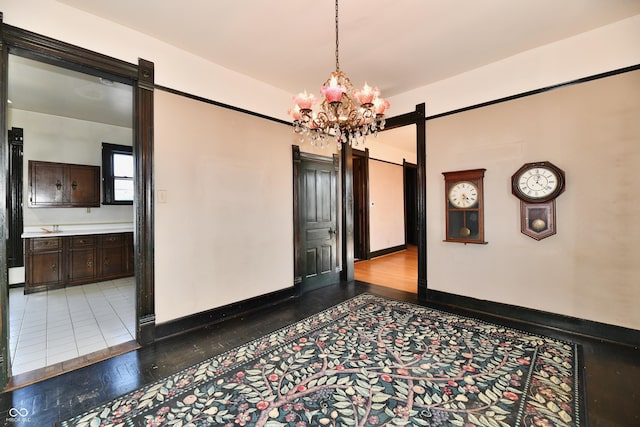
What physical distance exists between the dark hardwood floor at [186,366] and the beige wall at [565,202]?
42 centimetres

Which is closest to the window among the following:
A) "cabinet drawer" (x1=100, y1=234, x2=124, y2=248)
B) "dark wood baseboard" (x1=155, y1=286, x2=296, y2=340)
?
"cabinet drawer" (x1=100, y1=234, x2=124, y2=248)

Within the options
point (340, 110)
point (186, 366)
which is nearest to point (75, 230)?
point (186, 366)

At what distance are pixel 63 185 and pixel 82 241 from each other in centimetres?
110

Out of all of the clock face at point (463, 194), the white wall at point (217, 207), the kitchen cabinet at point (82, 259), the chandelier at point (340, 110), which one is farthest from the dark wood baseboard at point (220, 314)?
the kitchen cabinet at point (82, 259)

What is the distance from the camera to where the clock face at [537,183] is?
9.45ft

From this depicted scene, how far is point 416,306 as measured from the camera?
11.5 feet

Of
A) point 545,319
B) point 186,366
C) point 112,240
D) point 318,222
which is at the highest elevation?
point 318,222

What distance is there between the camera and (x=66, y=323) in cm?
316

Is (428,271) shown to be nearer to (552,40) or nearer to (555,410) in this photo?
(555,410)

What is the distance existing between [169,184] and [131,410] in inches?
77.2

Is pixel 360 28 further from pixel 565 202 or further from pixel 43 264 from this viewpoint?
pixel 43 264

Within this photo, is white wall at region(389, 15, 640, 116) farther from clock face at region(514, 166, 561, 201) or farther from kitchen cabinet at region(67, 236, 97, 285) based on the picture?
kitchen cabinet at region(67, 236, 97, 285)

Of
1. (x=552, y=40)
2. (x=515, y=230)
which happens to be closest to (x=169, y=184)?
(x=515, y=230)

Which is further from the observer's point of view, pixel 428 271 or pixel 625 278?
pixel 428 271
